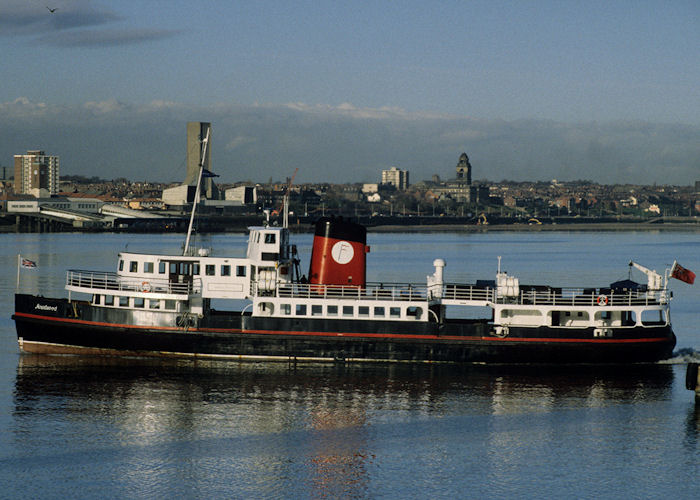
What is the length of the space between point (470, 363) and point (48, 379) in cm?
1373

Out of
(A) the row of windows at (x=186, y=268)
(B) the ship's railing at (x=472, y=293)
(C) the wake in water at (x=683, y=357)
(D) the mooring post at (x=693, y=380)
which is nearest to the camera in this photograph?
(D) the mooring post at (x=693, y=380)

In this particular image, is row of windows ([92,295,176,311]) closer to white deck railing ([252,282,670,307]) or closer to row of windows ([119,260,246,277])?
row of windows ([119,260,246,277])

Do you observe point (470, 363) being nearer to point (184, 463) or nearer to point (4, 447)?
point (184, 463)

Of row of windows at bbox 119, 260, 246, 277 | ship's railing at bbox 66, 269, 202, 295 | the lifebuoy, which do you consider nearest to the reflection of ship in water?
the lifebuoy

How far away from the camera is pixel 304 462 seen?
885 inches

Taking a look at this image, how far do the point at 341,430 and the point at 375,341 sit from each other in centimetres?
681

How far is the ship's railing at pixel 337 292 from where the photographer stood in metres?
31.7

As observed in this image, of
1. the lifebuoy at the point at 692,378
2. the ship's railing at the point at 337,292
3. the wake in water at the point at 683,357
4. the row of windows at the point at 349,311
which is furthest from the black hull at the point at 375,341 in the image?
the lifebuoy at the point at 692,378

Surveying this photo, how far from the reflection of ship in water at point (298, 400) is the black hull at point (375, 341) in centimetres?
40

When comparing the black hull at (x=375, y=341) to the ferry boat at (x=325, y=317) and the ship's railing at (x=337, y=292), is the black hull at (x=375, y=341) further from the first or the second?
the ship's railing at (x=337, y=292)

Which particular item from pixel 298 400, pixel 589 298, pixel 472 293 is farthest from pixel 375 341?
pixel 589 298

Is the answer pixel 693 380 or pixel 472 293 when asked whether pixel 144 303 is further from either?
pixel 693 380

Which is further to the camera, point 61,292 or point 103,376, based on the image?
point 61,292

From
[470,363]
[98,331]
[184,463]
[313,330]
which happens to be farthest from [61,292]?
[184,463]
